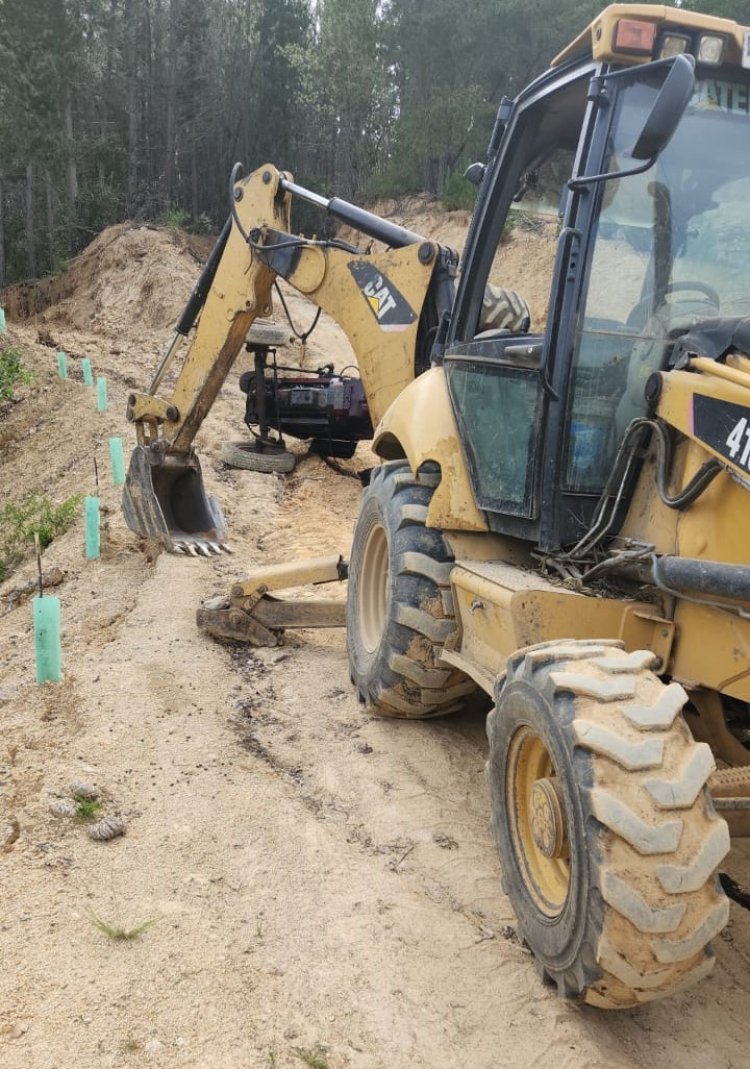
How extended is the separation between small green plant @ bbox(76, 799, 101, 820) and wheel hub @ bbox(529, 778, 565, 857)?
6.13 ft

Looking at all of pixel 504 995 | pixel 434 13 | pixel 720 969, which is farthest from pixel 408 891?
pixel 434 13

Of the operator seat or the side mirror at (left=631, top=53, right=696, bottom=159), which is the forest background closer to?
the operator seat

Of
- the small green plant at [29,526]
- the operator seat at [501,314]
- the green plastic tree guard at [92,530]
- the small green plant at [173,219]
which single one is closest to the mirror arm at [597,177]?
the operator seat at [501,314]

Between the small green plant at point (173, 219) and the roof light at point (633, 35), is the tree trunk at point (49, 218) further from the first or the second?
the roof light at point (633, 35)

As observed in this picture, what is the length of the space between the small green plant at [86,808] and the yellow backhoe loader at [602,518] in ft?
4.81

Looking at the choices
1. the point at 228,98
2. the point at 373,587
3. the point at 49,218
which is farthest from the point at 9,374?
the point at 228,98

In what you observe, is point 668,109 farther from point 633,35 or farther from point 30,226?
point 30,226

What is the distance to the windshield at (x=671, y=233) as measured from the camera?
350 cm

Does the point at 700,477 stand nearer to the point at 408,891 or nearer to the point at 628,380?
the point at 628,380

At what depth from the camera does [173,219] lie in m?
30.0

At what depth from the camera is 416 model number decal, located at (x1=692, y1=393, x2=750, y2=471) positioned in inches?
112

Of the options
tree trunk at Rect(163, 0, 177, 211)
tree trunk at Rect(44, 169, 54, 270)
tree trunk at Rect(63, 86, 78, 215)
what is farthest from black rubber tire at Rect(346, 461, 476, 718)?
tree trunk at Rect(163, 0, 177, 211)

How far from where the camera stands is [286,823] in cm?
388

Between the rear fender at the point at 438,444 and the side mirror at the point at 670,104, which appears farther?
the rear fender at the point at 438,444
